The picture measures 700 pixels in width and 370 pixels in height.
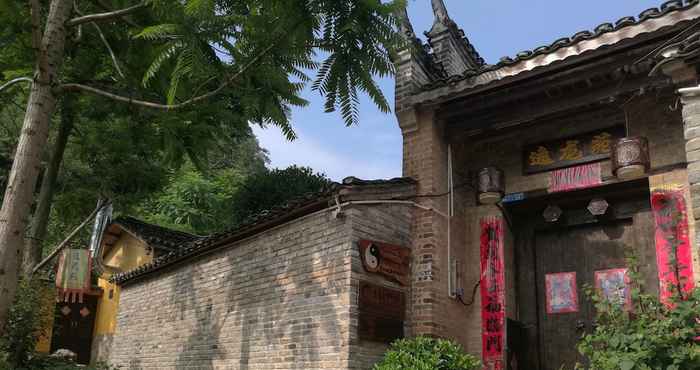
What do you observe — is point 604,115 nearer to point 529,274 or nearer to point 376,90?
point 529,274

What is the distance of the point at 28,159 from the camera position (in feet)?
19.3

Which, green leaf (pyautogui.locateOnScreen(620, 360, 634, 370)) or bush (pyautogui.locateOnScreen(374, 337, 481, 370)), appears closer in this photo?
green leaf (pyautogui.locateOnScreen(620, 360, 634, 370))

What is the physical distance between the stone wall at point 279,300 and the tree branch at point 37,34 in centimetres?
349

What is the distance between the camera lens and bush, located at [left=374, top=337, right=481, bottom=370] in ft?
21.4

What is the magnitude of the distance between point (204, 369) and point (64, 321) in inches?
431

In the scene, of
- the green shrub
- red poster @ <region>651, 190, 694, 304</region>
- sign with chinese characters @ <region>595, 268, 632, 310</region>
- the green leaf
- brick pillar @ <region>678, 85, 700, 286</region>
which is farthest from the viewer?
the green shrub

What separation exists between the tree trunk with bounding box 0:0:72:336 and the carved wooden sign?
355 centimetres

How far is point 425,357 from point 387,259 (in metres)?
1.36

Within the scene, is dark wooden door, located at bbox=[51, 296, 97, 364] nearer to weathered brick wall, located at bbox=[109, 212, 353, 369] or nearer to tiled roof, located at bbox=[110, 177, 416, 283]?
weathered brick wall, located at bbox=[109, 212, 353, 369]

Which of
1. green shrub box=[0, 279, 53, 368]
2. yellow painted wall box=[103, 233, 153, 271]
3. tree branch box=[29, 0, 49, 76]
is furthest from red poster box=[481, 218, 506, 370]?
yellow painted wall box=[103, 233, 153, 271]

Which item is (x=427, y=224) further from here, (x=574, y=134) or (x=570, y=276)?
(x=574, y=134)

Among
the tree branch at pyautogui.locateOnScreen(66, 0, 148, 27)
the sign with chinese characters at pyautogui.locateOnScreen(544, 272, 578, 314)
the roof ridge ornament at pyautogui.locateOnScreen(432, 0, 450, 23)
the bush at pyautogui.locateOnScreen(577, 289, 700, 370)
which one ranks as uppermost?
the roof ridge ornament at pyautogui.locateOnScreen(432, 0, 450, 23)

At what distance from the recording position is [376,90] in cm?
615

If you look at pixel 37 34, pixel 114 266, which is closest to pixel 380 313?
pixel 37 34
